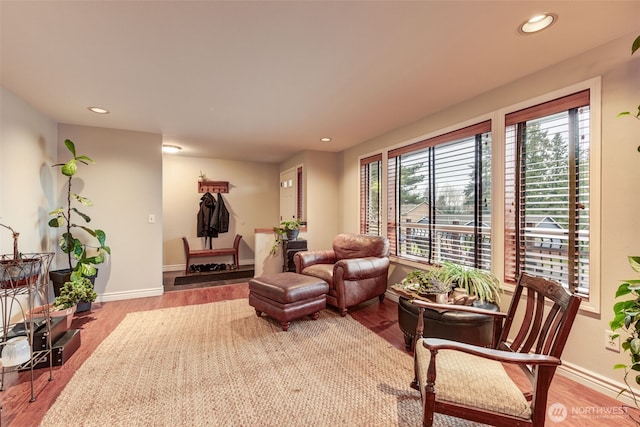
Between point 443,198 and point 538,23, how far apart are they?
5.76 ft

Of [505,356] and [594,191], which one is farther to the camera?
[594,191]

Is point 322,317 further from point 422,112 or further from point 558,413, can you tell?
point 422,112

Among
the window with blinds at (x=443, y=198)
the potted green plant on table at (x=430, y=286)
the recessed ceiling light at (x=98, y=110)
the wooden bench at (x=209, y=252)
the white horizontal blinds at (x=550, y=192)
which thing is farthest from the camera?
the wooden bench at (x=209, y=252)

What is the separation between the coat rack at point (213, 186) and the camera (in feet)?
18.9

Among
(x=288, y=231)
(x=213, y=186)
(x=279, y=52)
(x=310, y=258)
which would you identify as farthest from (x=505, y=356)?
(x=213, y=186)

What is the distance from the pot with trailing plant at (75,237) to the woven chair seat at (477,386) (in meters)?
3.55

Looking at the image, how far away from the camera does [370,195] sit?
169 inches

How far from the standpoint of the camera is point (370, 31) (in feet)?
5.50

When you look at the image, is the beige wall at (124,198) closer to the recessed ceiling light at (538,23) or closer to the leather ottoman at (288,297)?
the leather ottoman at (288,297)

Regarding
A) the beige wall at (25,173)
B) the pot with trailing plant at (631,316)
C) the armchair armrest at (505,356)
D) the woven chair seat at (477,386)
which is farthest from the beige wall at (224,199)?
the pot with trailing plant at (631,316)

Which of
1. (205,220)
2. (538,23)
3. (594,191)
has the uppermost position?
(538,23)

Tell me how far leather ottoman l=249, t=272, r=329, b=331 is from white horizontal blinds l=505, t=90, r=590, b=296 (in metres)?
1.78

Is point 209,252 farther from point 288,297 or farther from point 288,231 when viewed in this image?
point 288,297

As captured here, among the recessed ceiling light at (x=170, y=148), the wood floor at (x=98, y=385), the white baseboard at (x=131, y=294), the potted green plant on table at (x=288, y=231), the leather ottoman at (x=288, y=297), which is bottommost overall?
the wood floor at (x=98, y=385)
